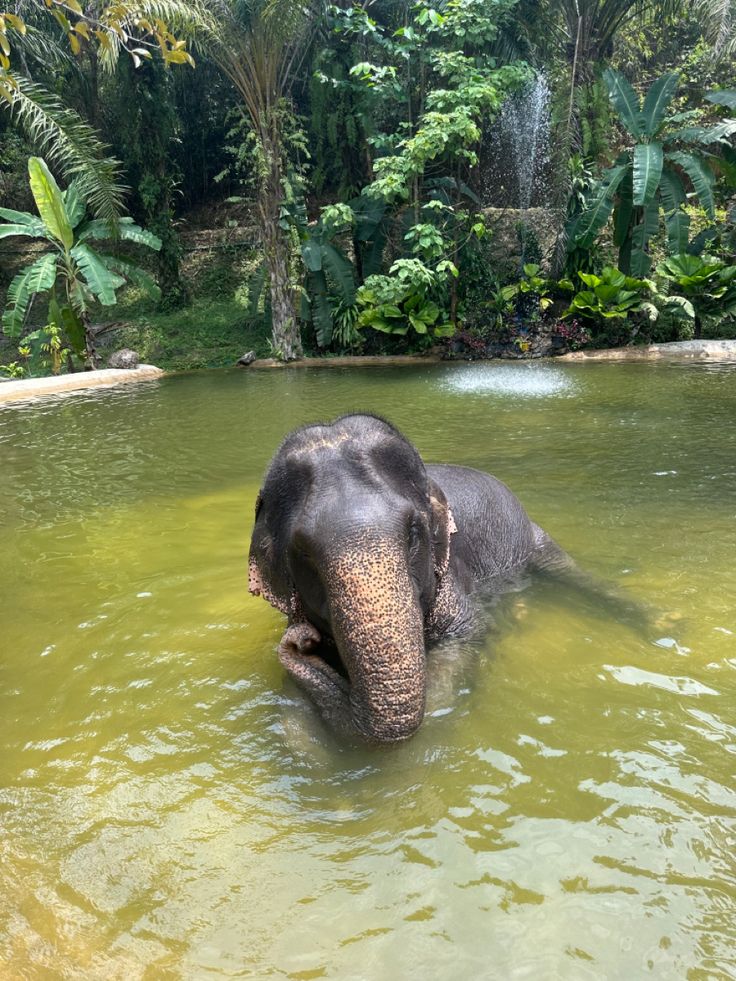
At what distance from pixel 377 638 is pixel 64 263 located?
1809cm

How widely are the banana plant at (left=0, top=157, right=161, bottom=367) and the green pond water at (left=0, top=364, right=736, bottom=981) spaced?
43.1 feet

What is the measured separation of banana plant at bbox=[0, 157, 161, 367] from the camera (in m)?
16.7

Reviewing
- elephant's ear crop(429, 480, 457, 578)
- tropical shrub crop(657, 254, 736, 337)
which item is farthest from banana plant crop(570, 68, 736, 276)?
elephant's ear crop(429, 480, 457, 578)

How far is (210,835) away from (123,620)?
6.73 ft

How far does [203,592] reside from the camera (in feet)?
15.1

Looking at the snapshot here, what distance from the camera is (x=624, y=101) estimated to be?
A: 17578 millimetres

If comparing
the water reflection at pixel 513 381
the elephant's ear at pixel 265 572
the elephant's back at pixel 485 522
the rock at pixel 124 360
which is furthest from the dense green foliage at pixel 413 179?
the elephant's ear at pixel 265 572

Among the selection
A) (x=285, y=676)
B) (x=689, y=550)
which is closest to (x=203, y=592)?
(x=285, y=676)

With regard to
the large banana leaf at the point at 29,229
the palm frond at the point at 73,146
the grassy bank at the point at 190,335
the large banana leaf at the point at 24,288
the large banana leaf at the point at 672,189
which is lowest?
the grassy bank at the point at 190,335

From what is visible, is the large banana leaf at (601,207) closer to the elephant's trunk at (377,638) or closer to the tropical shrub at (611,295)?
the tropical shrub at (611,295)

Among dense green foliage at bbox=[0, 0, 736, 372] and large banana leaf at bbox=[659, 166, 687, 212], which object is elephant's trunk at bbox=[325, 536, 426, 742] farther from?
large banana leaf at bbox=[659, 166, 687, 212]

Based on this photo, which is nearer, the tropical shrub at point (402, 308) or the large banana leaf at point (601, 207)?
the large banana leaf at point (601, 207)

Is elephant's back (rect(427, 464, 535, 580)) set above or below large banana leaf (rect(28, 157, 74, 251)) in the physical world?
below

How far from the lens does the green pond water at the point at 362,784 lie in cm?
196
